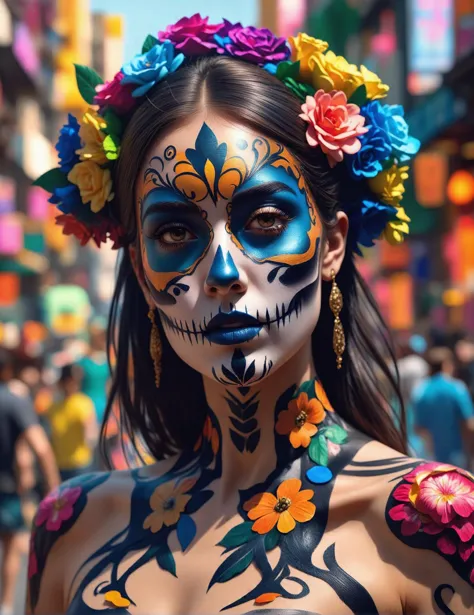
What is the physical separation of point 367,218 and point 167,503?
3.05ft

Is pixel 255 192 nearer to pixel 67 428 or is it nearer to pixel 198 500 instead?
pixel 198 500

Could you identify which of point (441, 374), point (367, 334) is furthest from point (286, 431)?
point (441, 374)

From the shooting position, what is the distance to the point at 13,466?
7.14 m

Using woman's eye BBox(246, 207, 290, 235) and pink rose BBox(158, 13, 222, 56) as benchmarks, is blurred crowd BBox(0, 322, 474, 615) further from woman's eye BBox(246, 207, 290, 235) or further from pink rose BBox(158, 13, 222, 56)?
woman's eye BBox(246, 207, 290, 235)

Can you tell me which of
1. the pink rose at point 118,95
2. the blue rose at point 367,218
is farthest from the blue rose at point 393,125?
the pink rose at point 118,95

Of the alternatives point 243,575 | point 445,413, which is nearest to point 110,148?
point 243,575

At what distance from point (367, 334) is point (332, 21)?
91.6 ft

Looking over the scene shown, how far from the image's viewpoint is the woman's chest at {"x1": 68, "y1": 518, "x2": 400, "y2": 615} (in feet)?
7.73

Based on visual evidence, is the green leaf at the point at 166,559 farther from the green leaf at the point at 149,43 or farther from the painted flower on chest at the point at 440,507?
the green leaf at the point at 149,43

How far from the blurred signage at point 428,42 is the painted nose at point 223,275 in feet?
44.6

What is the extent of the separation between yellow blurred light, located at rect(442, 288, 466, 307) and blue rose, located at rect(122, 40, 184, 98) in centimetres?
1496

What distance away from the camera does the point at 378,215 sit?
9.39ft

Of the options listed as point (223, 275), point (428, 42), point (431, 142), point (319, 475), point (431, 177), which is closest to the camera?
point (223, 275)

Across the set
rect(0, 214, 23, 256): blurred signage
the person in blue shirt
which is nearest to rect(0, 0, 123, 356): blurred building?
rect(0, 214, 23, 256): blurred signage
